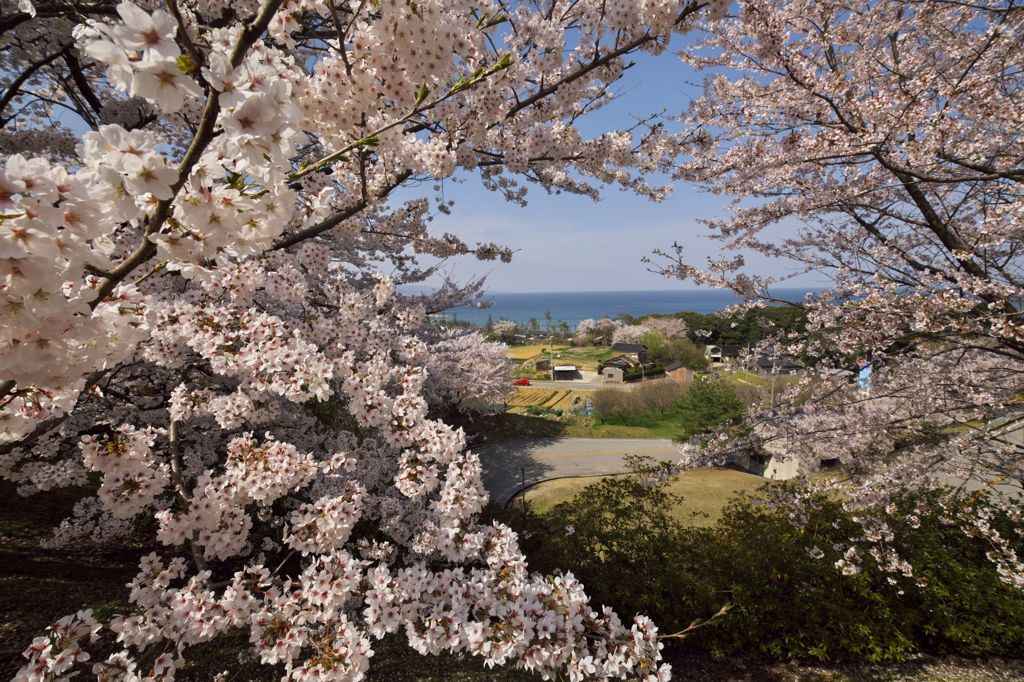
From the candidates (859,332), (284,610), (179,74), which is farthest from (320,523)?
(859,332)

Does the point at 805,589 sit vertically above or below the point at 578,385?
above

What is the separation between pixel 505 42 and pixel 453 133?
1.10m

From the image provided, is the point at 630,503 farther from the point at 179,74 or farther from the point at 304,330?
the point at 179,74

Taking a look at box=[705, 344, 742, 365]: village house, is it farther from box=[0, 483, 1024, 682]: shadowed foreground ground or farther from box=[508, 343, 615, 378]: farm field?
box=[0, 483, 1024, 682]: shadowed foreground ground

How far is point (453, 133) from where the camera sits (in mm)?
3020

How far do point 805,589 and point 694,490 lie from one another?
671 cm

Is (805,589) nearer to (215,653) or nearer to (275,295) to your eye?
(215,653)

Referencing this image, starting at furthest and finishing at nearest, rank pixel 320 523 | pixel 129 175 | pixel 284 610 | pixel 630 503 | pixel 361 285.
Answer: pixel 361 285 → pixel 630 503 → pixel 320 523 → pixel 284 610 → pixel 129 175

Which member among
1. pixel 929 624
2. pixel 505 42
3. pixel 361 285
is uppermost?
pixel 505 42

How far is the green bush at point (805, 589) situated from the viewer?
4.96 m

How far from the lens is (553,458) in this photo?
16.5 meters

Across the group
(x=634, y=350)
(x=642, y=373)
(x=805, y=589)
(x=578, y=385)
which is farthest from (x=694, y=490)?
(x=634, y=350)

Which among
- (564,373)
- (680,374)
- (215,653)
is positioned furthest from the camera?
(564,373)

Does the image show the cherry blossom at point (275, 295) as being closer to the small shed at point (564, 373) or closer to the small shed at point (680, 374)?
the small shed at point (680, 374)
